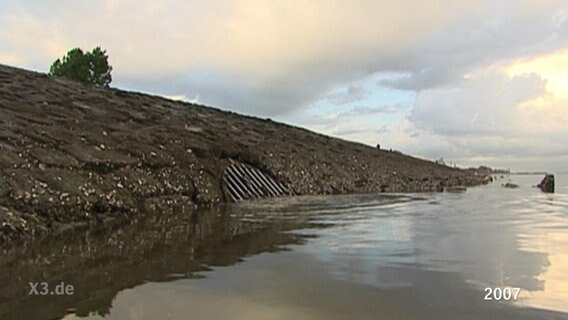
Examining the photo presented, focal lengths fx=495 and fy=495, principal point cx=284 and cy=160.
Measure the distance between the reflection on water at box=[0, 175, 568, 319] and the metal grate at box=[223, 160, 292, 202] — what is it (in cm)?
921

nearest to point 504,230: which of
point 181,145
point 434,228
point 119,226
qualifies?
point 434,228

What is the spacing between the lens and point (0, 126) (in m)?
17.8

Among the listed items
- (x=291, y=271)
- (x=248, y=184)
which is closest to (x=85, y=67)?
(x=248, y=184)

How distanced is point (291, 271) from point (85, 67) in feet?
211

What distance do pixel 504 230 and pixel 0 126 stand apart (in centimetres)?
1728

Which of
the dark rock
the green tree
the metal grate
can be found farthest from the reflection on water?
the green tree

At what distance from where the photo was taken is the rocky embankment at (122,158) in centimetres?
1374

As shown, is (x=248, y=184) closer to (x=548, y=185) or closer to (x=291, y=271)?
(x=291, y=271)

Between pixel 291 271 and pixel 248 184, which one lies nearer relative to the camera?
pixel 291 271

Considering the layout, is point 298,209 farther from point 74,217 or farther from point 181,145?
point 74,217

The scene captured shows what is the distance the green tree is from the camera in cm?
6469

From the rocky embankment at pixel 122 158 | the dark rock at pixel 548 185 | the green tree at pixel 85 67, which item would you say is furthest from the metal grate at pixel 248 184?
the green tree at pixel 85 67

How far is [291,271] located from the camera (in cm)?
885

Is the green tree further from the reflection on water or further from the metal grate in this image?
the reflection on water
